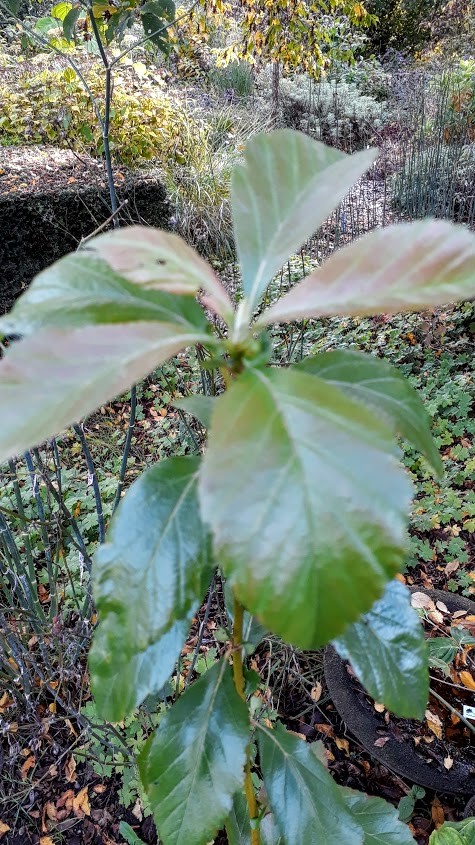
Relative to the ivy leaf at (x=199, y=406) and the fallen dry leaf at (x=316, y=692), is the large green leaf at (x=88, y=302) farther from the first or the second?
the fallen dry leaf at (x=316, y=692)

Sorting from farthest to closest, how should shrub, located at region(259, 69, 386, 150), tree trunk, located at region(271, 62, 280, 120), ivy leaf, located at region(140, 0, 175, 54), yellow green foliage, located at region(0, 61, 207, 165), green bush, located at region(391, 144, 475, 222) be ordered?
shrub, located at region(259, 69, 386, 150)
tree trunk, located at region(271, 62, 280, 120)
yellow green foliage, located at region(0, 61, 207, 165)
green bush, located at region(391, 144, 475, 222)
ivy leaf, located at region(140, 0, 175, 54)

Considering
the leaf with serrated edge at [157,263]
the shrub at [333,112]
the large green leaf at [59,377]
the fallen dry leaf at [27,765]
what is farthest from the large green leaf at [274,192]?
the shrub at [333,112]

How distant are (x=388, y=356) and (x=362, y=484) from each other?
10.7 ft

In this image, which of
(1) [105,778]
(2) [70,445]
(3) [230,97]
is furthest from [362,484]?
(3) [230,97]

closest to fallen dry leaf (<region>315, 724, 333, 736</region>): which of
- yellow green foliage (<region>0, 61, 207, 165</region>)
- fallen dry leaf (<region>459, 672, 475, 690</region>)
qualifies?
fallen dry leaf (<region>459, 672, 475, 690</region>)

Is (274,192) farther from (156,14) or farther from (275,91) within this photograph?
(275,91)

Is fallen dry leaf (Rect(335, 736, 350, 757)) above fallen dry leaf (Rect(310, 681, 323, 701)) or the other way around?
the other way around

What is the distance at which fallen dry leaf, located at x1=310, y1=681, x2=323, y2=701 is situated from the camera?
70.7 inches

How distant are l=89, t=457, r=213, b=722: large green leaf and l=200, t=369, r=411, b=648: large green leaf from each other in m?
0.15

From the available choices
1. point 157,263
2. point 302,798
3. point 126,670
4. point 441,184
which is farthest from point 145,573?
point 441,184

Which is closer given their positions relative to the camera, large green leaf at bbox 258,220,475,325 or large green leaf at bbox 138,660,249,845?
large green leaf at bbox 258,220,475,325

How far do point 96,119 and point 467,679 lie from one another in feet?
17.3

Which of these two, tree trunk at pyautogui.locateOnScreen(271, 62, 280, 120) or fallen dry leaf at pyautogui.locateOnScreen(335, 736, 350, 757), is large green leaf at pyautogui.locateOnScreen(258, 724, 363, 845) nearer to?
fallen dry leaf at pyautogui.locateOnScreen(335, 736, 350, 757)

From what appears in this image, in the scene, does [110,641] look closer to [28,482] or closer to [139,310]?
[139,310]
